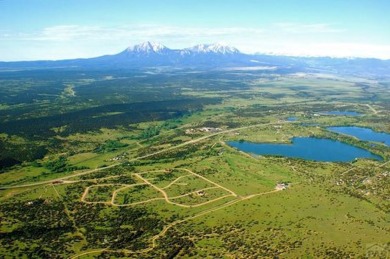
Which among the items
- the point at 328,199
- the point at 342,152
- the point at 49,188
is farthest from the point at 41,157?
the point at 342,152

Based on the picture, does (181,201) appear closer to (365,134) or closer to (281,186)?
(281,186)

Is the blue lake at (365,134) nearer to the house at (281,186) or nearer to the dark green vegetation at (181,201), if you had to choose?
the dark green vegetation at (181,201)

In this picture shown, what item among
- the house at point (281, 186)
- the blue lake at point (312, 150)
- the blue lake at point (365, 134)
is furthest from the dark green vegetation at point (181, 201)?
the blue lake at point (365, 134)

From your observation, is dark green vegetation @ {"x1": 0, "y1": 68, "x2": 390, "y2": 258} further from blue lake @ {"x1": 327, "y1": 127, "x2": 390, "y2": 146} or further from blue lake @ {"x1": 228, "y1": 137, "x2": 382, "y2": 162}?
blue lake @ {"x1": 327, "y1": 127, "x2": 390, "y2": 146}

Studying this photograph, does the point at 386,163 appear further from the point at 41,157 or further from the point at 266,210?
the point at 41,157

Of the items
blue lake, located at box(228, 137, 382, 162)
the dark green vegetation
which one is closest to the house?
the dark green vegetation

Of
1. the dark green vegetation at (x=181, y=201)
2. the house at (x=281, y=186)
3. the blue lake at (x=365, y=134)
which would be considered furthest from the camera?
the blue lake at (x=365, y=134)

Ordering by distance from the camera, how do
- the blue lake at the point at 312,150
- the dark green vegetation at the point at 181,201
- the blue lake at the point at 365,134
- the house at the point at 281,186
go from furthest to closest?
the blue lake at the point at 365,134
the blue lake at the point at 312,150
the house at the point at 281,186
the dark green vegetation at the point at 181,201
